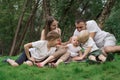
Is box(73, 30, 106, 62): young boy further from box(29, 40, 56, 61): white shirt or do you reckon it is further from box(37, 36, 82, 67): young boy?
box(29, 40, 56, 61): white shirt

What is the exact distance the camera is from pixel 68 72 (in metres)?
6.61

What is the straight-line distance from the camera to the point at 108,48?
741cm

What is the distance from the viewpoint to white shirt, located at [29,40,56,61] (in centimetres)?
773

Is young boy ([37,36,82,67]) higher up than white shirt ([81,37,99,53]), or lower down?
lower down

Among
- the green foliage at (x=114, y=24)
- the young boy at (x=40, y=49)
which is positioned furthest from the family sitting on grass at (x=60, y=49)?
the green foliage at (x=114, y=24)

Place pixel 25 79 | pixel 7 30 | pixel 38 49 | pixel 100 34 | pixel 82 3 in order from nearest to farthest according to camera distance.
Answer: pixel 25 79
pixel 38 49
pixel 100 34
pixel 82 3
pixel 7 30

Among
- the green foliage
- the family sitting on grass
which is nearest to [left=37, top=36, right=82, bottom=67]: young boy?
the family sitting on grass

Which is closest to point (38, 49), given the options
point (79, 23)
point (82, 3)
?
point (79, 23)

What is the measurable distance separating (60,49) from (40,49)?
1.52ft

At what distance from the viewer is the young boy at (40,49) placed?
7705 mm

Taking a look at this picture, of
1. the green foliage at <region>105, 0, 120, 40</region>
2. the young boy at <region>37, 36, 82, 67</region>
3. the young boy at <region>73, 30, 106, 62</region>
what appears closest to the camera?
the young boy at <region>37, 36, 82, 67</region>

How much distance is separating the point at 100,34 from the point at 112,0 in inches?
204

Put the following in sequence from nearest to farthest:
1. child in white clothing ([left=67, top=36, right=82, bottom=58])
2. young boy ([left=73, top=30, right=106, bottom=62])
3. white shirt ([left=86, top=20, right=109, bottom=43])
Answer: young boy ([left=73, top=30, right=106, bottom=62]), child in white clothing ([left=67, top=36, right=82, bottom=58]), white shirt ([left=86, top=20, right=109, bottom=43])

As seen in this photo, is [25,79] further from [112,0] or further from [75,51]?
[112,0]
